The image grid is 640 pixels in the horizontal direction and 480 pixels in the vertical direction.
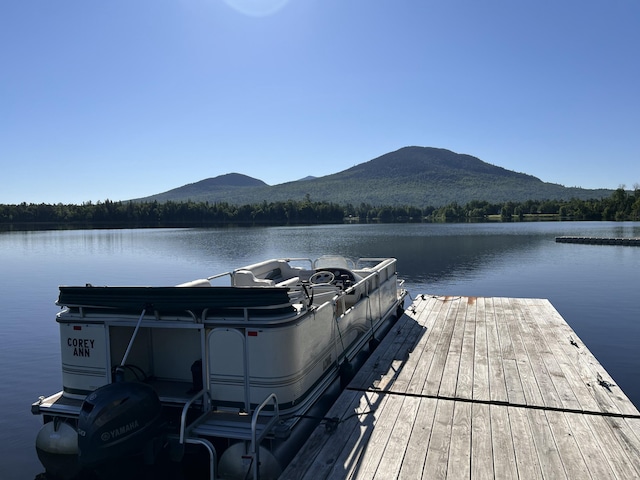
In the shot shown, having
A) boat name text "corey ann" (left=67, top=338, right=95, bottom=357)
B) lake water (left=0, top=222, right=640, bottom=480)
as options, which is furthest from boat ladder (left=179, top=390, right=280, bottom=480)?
lake water (left=0, top=222, right=640, bottom=480)

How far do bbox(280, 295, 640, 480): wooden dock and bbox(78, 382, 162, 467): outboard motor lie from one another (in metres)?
1.63

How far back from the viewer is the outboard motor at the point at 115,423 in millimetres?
4852

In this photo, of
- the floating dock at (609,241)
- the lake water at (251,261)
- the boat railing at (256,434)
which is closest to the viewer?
the boat railing at (256,434)

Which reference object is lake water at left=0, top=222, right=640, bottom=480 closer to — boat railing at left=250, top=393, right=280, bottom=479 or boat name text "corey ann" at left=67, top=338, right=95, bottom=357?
boat name text "corey ann" at left=67, top=338, right=95, bottom=357

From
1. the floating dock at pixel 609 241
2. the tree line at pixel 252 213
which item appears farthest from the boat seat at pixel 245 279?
the tree line at pixel 252 213

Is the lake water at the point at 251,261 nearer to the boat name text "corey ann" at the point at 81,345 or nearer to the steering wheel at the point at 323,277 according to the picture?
the boat name text "corey ann" at the point at 81,345

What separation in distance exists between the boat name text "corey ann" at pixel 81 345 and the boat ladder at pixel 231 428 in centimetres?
162

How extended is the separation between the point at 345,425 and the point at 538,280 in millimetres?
22214

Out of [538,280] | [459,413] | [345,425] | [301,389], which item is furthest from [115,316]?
[538,280]

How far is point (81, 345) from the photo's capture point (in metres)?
6.08

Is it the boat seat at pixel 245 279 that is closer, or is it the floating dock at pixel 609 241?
the boat seat at pixel 245 279

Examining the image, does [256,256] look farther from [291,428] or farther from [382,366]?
[291,428]

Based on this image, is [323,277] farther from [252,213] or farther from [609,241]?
[252,213]

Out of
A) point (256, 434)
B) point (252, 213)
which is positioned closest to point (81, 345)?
point (256, 434)
